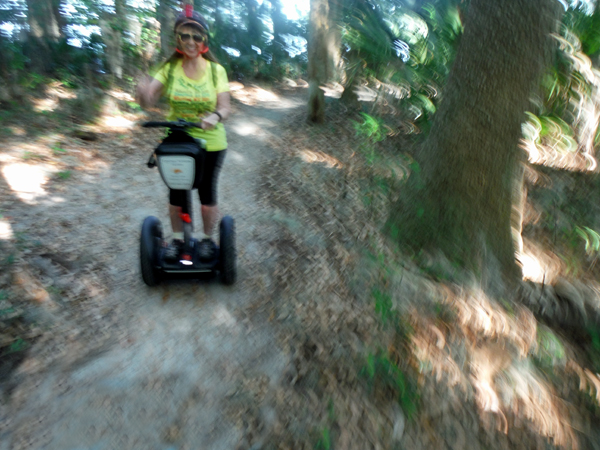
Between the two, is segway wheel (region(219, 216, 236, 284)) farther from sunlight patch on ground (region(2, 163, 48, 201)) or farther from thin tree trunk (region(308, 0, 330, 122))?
thin tree trunk (region(308, 0, 330, 122))

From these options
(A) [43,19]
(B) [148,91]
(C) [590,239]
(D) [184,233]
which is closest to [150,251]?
(D) [184,233]

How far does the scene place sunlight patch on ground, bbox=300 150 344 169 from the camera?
20.3ft

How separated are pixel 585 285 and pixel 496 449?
6.73ft

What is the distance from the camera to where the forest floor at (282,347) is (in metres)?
2.16

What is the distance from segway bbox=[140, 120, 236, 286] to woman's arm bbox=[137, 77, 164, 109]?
25 centimetres

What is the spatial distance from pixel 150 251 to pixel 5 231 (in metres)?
1.71

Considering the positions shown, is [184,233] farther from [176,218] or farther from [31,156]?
[31,156]

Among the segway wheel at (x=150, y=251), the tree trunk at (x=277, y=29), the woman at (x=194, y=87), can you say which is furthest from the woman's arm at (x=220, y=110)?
the tree trunk at (x=277, y=29)

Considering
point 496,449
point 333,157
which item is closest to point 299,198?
point 333,157

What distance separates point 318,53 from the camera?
26.7ft

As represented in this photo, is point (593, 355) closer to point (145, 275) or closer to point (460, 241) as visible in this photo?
point (460, 241)

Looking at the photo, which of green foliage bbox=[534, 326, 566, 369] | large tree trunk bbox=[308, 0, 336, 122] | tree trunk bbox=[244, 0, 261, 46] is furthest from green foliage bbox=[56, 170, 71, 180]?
tree trunk bbox=[244, 0, 261, 46]

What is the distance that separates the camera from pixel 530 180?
14.2 feet

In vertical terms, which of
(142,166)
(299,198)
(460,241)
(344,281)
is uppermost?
(460,241)
